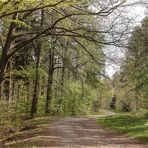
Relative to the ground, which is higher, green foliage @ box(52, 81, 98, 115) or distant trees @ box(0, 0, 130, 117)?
distant trees @ box(0, 0, 130, 117)

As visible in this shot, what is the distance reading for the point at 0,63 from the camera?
918 inches

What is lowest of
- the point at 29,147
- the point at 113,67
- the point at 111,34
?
the point at 29,147

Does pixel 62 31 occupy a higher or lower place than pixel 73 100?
higher

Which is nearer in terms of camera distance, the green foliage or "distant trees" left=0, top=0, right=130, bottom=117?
"distant trees" left=0, top=0, right=130, bottom=117

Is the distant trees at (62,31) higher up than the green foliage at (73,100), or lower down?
higher up

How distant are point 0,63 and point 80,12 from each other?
198 inches

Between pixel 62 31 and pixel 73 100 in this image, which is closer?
pixel 62 31

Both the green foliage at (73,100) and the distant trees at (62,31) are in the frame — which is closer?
the distant trees at (62,31)

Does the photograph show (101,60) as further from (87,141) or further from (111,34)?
(87,141)

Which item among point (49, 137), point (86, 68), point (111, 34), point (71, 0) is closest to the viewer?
point (71, 0)

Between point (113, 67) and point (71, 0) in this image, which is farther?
point (113, 67)

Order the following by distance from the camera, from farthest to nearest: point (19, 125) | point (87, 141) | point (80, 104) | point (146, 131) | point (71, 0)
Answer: point (80, 104)
point (19, 125)
point (146, 131)
point (87, 141)
point (71, 0)

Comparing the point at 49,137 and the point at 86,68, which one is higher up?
the point at 86,68

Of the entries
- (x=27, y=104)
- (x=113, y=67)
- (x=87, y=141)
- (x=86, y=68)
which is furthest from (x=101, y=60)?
(x=27, y=104)
